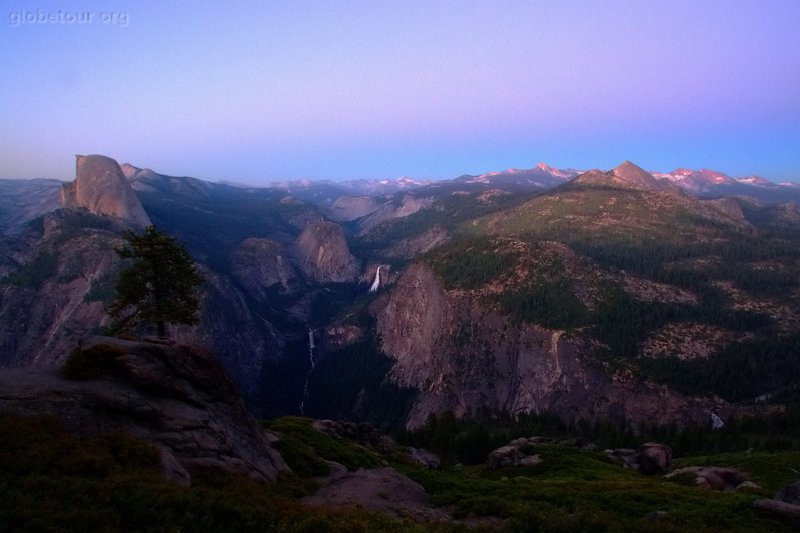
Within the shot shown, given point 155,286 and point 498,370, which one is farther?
point 498,370

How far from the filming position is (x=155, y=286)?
3853 cm

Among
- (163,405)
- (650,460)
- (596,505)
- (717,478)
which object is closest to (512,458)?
(650,460)

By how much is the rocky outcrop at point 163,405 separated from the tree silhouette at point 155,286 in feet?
36.2

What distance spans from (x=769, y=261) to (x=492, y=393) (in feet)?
472

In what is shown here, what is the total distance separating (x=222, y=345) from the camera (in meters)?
152

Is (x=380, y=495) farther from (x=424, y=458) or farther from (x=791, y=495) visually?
(x=424, y=458)

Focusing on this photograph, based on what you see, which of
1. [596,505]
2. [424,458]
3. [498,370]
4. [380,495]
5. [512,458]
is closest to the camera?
[596,505]

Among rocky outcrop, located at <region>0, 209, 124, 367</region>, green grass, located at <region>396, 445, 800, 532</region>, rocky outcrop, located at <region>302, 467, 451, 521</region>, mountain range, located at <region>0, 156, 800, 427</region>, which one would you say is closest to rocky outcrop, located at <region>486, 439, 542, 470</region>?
green grass, located at <region>396, 445, 800, 532</region>

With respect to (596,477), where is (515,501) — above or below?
above

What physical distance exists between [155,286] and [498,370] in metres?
101

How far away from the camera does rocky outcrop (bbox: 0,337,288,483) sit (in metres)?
20.1

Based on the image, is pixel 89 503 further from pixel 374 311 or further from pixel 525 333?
pixel 374 311

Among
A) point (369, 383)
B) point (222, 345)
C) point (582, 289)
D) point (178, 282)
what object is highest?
point (178, 282)

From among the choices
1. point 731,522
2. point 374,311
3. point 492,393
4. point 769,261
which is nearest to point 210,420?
point 731,522
